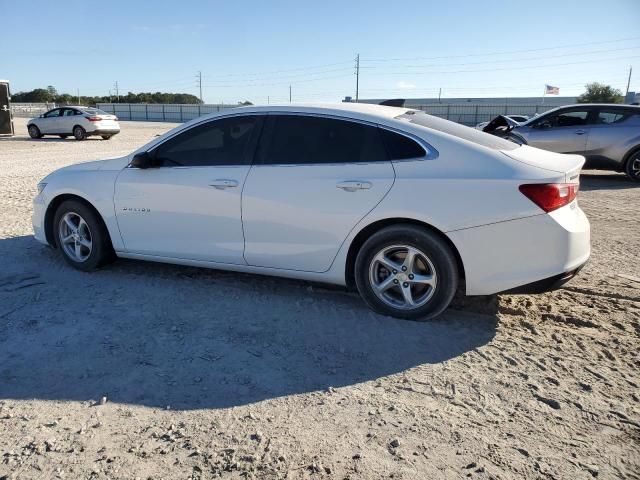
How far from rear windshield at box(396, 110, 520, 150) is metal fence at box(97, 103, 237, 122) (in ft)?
183

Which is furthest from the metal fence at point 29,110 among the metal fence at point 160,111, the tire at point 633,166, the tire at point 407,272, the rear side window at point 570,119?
the tire at point 407,272

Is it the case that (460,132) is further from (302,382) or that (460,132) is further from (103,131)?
(103,131)

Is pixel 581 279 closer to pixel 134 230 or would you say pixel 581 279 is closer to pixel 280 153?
pixel 280 153

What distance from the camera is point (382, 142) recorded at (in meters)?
4.02

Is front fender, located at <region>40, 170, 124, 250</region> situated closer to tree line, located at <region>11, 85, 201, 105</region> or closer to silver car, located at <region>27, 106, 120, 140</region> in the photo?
silver car, located at <region>27, 106, 120, 140</region>

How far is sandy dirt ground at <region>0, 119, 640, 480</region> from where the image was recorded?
2.48 metres

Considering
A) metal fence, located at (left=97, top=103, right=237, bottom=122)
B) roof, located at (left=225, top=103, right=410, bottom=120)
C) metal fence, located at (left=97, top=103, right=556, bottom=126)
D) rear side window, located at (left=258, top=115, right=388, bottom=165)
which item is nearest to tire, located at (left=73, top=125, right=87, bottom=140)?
roof, located at (left=225, top=103, right=410, bottom=120)

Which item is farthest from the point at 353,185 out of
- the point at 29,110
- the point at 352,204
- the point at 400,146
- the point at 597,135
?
the point at 29,110

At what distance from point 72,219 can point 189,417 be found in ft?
10.5

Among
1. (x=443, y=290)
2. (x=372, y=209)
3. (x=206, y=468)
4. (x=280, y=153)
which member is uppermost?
(x=280, y=153)

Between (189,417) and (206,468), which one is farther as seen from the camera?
(189,417)

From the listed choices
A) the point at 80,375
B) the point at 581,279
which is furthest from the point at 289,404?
the point at 581,279

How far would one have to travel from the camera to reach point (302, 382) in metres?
3.16

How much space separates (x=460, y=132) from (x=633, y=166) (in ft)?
28.8
